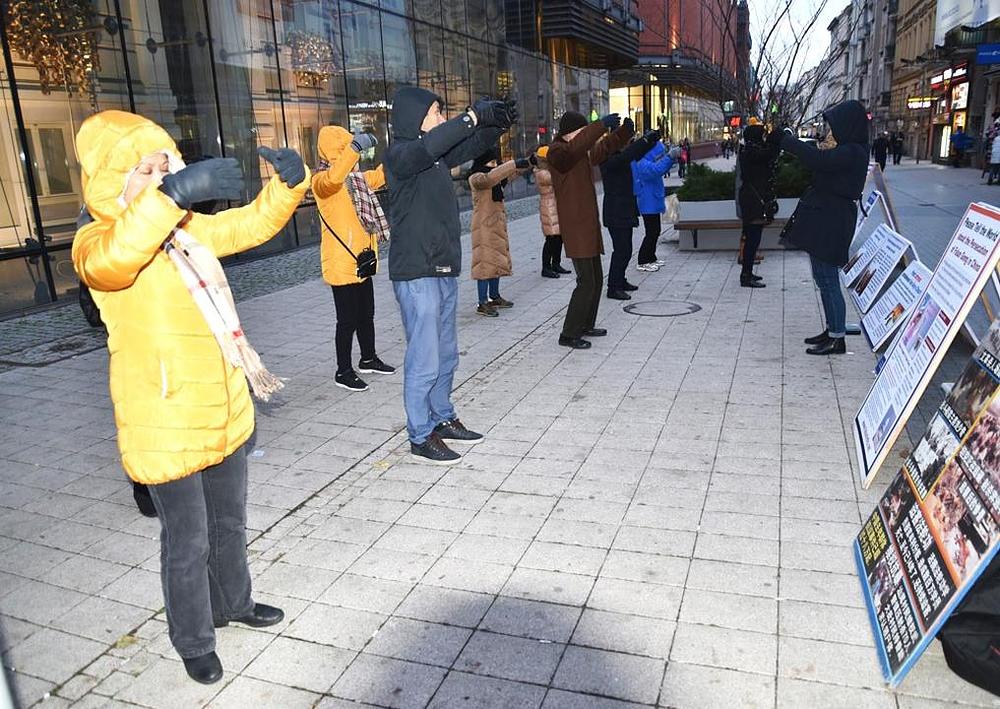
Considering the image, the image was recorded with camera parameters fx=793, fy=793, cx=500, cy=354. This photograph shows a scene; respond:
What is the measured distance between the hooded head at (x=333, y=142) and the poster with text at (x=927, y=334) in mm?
3686

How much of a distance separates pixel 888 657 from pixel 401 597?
187 centimetres

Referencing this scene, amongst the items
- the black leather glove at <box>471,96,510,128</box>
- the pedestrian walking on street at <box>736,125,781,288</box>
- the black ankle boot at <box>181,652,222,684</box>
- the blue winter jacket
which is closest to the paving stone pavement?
the black ankle boot at <box>181,652,222,684</box>

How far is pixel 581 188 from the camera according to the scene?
6848mm

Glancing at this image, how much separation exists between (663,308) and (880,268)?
262cm

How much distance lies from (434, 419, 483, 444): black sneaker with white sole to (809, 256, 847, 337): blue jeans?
3263 millimetres

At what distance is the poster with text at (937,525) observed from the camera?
2.51 m

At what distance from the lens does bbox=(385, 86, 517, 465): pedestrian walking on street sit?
4297 millimetres

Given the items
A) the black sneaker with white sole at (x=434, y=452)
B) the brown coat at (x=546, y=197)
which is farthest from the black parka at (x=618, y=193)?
the black sneaker with white sole at (x=434, y=452)

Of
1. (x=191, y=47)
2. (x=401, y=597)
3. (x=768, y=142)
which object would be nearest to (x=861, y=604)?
(x=401, y=597)

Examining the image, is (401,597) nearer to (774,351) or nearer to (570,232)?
(570,232)

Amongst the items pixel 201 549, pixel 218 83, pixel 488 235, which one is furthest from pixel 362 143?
pixel 218 83

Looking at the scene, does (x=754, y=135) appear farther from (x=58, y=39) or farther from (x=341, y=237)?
(x=58, y=39)

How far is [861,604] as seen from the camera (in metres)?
3.15

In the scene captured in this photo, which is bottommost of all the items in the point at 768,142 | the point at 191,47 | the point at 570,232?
the point at 570,232
